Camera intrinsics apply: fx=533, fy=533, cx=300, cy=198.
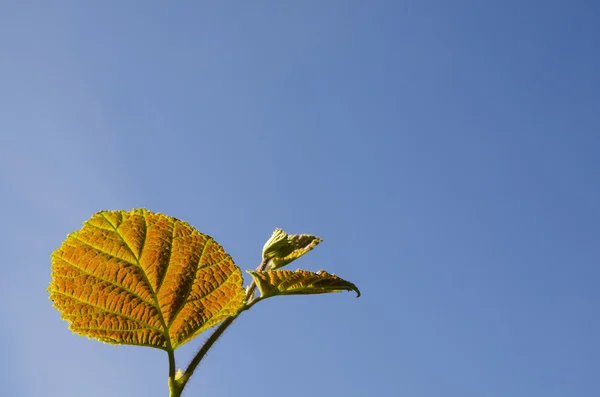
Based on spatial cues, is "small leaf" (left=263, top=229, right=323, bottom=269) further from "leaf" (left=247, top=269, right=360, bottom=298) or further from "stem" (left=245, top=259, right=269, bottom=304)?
"leaf" (left=247, top=269, right=360, bottom=298)

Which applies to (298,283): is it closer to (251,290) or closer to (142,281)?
(251,290)

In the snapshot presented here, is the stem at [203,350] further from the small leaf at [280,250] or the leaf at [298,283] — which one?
the small leaf at [280,250]

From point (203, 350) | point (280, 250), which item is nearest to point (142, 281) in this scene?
point (203, 350)

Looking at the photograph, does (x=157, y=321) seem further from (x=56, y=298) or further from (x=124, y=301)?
(x=56, y=298)

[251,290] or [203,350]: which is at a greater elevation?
[251,290]

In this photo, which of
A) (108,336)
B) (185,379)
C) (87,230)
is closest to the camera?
(185,379)

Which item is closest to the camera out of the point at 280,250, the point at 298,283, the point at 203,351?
the point at 203,351

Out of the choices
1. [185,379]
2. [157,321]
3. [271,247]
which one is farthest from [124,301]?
[271,247]
